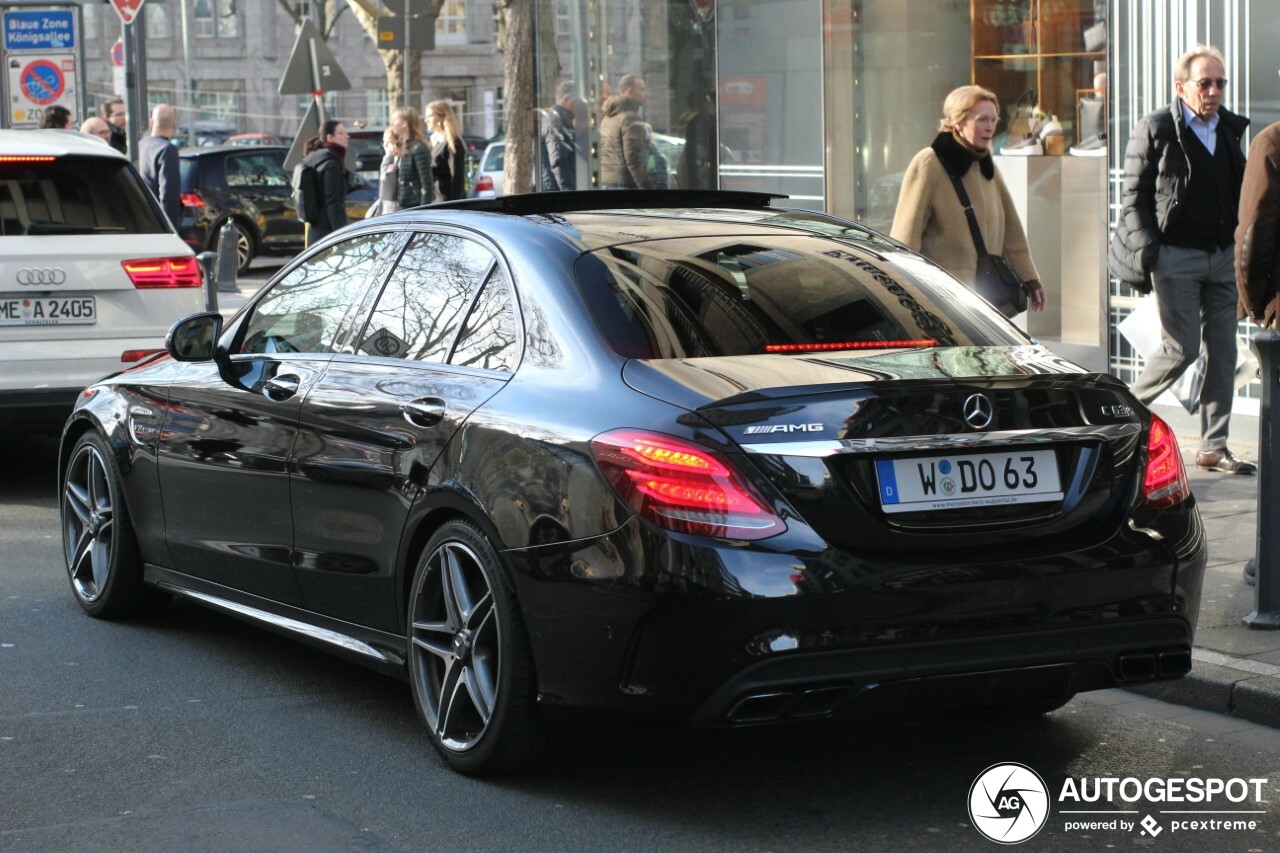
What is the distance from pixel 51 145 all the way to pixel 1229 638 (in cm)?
674

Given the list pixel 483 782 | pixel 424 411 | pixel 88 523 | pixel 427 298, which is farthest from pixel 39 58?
pixel 483 782

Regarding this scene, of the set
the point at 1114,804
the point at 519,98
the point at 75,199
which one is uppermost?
the point at 519,98

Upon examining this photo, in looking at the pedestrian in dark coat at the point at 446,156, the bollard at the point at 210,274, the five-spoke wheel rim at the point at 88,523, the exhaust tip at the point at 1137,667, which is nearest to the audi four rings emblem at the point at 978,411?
the exhaust tip at the point at 1137,667

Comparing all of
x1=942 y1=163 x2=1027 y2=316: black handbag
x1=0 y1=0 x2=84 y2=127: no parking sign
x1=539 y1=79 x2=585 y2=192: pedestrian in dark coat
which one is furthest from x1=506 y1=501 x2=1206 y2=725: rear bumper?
x1=0 y1=0 x2=84 y2=127: no parking sign

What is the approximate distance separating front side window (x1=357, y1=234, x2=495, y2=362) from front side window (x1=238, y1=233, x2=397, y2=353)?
179 mm

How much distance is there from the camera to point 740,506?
4.37m

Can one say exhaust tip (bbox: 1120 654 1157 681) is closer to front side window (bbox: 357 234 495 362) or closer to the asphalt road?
the asphalt road

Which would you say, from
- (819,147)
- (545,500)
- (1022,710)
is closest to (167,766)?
(545,500)

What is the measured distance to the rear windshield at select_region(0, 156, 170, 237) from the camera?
10.0 m

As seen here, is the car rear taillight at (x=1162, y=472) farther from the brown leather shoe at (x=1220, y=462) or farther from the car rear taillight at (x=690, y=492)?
the brown leather shoe at (x=1220, y=462)

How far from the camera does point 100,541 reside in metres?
7.27

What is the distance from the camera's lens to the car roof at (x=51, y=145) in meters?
10.1

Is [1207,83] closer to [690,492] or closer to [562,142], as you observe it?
[690,492]

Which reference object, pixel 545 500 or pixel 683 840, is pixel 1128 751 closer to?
pixel 683 840
